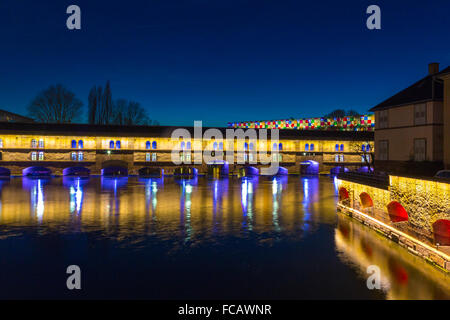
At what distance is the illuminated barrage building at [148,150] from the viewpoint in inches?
2224

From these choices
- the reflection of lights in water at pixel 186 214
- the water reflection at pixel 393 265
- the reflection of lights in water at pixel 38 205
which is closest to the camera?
the water reflection at pixel 393 265

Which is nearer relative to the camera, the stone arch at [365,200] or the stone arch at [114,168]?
the stone arch at [365,200]

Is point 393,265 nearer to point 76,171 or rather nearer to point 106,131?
point 76,171

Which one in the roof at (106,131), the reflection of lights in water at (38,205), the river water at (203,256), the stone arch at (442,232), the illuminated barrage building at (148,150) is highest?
the roof at (106,131)

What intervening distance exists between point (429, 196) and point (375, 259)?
3132mm

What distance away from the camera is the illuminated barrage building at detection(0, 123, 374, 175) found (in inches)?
2224

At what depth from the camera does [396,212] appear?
15.9 metres

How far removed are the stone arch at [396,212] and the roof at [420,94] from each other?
14.0 meters

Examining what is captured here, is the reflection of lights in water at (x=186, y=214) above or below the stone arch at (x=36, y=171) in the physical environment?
below

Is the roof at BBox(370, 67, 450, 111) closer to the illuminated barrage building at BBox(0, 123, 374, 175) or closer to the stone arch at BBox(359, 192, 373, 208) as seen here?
the stone arch at BBox(359, 192, 373, 208)

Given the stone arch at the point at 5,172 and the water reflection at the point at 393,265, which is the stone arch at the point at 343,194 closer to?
the water reflection at the point at 393,265

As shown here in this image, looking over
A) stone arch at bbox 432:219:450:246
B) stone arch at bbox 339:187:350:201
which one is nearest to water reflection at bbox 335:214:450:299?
stone arch at bbox 432:219:450:246

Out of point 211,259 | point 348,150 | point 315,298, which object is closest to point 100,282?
point 211,259

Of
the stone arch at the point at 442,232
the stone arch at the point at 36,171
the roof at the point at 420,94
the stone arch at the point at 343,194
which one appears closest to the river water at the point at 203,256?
the stone arch at the point at 442,232
